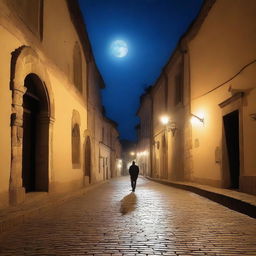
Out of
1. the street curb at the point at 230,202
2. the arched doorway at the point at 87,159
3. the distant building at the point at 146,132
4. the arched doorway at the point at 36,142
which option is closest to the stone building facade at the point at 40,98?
the arched doorway at the point at 36,142

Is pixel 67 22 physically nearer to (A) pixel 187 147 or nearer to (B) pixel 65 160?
(B) pixel 65 160

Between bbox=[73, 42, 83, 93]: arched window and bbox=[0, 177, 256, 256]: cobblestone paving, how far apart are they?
9975 millimetres

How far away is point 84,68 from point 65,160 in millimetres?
7359

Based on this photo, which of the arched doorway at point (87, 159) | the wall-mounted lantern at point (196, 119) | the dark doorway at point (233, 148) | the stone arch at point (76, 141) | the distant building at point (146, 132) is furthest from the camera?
the distant building at point (146, 132)

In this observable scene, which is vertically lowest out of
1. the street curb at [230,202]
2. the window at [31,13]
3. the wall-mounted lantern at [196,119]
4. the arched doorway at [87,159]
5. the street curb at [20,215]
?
the street curb at [230,202]

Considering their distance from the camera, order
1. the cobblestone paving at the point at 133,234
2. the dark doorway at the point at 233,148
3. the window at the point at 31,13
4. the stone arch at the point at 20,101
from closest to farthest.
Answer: the cobblestone paving at the point at 133,234 < the stone arch at the point at 20,101 < the window at the point at 31,13 < the dark doorway at the point at 233,148

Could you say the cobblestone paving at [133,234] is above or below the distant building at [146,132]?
below

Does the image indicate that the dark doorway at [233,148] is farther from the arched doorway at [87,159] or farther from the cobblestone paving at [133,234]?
the arched doorway at [87,159]

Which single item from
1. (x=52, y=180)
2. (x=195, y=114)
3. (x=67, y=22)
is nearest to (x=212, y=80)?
(x=195, y=114)

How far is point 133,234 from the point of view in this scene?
5.99m

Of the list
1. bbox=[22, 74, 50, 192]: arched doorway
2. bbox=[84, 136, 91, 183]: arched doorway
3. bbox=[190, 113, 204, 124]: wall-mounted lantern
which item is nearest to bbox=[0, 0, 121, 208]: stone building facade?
bbox=[22, 74, 50, 192]: arched doorway

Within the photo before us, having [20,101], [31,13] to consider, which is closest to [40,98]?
[31,13]

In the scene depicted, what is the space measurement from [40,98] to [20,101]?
2.78 m

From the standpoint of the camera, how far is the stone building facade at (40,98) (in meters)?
8.34
